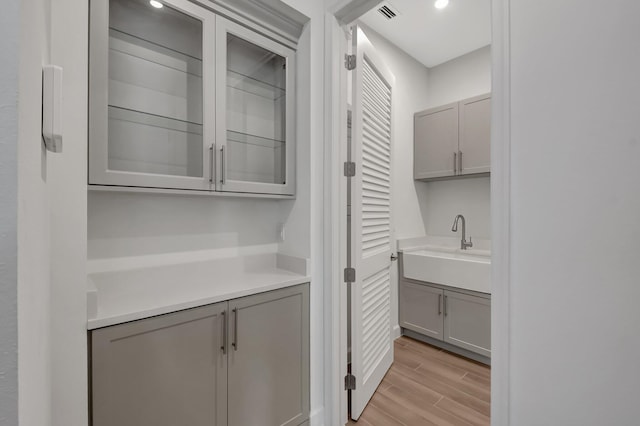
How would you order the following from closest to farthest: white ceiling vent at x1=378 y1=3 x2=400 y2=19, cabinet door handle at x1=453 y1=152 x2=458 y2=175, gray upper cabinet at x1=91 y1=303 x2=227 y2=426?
gray upper cabinet at x1=91 y1=303 x2=227 y2=426
white ceiling vent at x1=378 y1=3 x2=400 y2=19
cabinet door handle at x1=453 y1=152 x2=458 y2=175

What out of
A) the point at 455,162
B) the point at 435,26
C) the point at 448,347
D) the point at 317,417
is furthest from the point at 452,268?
the point at 435,26

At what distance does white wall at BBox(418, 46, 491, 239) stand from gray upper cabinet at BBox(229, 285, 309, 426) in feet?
6.94

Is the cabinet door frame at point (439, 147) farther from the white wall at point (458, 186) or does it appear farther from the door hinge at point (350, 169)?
the door hinge at point (350, 169)

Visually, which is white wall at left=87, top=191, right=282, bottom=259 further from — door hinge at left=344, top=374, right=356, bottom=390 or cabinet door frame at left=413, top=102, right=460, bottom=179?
cabinet door frame at left=413, top=102, right=460, bottom=179

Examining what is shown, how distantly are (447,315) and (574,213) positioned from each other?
1988 mm

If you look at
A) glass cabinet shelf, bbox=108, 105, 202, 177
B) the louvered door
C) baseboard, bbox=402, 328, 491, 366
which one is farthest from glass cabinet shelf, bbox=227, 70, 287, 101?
baseboard, bbox=402, 328, 491, 366

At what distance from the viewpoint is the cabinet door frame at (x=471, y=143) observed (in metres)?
2.58

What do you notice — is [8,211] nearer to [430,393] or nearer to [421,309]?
[430,393]

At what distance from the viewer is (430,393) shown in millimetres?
2029

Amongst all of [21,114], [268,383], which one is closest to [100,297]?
[268,383]

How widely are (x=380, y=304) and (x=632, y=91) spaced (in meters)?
1.76

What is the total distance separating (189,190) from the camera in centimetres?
136

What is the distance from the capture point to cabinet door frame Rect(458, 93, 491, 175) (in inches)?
102

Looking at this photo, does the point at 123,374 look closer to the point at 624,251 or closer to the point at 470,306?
the point at 624,251
